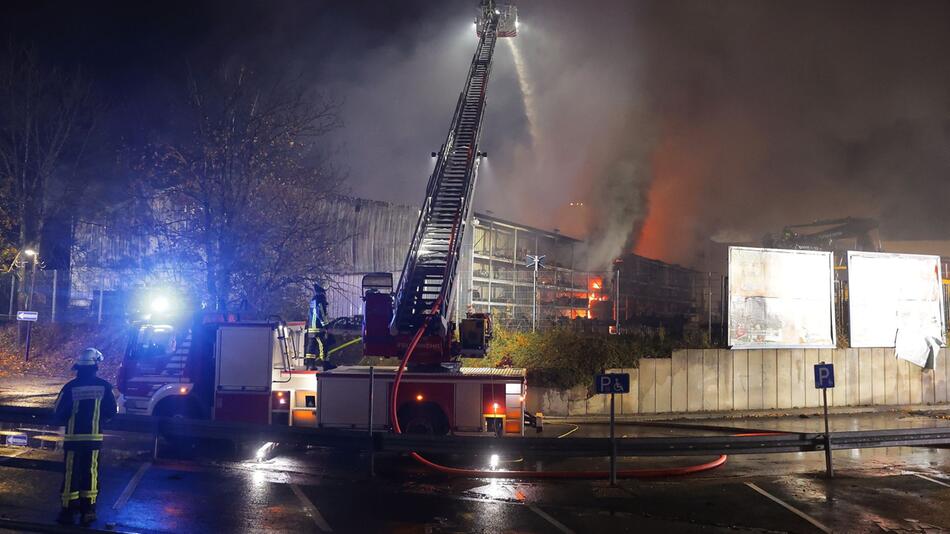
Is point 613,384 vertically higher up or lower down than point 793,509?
higher up

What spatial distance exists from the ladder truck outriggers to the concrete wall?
167 inches

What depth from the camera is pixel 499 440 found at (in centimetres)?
1034

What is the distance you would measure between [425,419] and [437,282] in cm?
476

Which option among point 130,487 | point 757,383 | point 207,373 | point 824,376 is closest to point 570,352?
point 757,383

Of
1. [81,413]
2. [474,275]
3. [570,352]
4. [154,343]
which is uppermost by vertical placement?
[474,275]

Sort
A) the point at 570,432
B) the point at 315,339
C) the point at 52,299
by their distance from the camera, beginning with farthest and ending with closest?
1. the point at 52,299
2. the point at 570,432
3. the point at 315,339

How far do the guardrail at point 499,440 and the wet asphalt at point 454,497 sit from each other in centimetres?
51

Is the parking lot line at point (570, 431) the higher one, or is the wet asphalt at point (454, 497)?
the parking lot line at point (570, 431)

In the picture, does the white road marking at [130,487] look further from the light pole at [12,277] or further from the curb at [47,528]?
the light pole at [12,277]

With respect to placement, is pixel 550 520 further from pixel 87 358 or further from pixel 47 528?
pixel 87 358

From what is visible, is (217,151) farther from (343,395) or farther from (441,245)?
(343,395)

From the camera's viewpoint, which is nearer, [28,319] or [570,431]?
[570,431]

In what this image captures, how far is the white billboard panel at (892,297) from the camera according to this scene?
69.2 ft

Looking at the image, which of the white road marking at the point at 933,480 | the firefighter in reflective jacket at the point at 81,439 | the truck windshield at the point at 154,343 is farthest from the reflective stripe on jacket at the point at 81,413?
the white road marking at the point at 933,480
